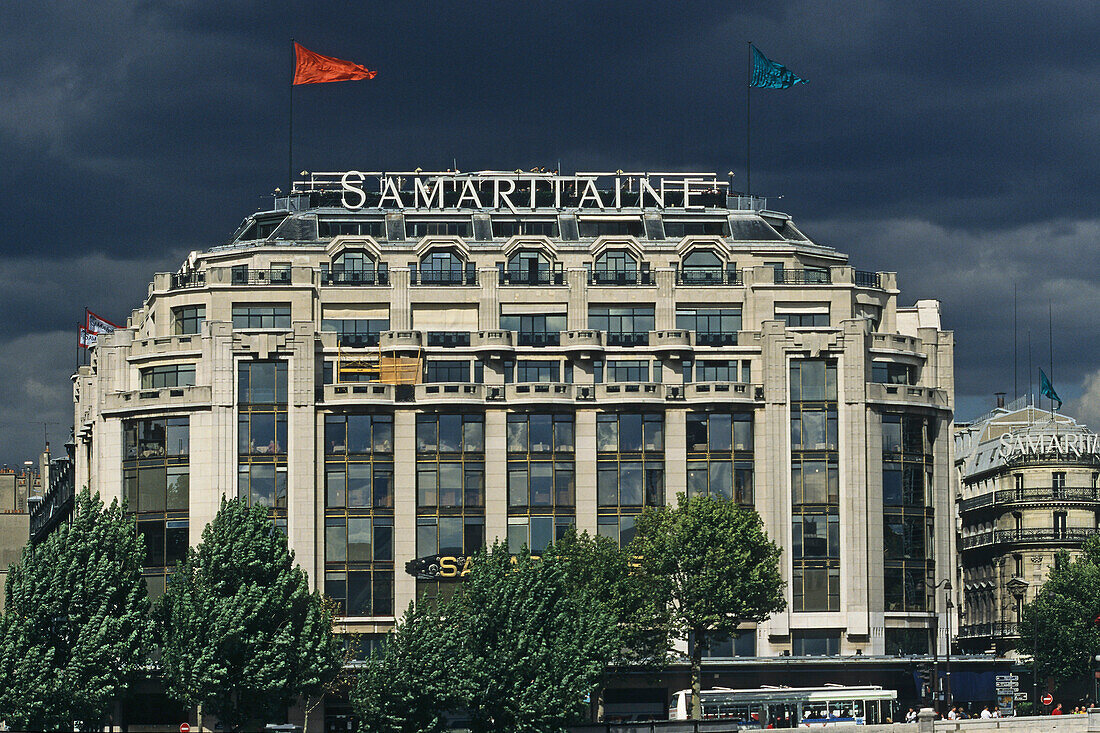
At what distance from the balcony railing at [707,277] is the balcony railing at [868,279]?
11382 mm

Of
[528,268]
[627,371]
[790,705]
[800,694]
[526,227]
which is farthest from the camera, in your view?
[526,227]

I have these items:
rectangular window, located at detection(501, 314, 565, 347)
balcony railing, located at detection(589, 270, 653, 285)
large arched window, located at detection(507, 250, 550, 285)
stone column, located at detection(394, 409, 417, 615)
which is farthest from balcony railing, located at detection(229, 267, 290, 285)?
balcony railing, located at detection(589, 270, 653, 285)

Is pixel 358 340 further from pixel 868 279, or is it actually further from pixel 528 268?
pixel 868 279

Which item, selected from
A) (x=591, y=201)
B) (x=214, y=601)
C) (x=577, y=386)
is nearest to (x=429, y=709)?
(x=214, y=601)

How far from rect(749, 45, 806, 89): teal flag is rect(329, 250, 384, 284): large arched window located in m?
34.2

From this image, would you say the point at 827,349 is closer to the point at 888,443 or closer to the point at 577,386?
Answer: the point at 888,443

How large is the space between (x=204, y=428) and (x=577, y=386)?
2826cm

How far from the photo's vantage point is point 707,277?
17475cm

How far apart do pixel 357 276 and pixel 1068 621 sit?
220 ft

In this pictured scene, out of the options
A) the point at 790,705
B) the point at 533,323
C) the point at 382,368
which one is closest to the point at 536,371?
the point at 533,323

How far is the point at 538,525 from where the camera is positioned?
165 m

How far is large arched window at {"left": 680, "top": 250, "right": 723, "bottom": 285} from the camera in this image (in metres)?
174

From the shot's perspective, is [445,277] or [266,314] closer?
[266,314]

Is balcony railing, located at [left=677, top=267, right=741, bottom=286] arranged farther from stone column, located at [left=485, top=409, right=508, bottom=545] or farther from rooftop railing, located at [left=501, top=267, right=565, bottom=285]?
stone column, located at [left=485, top=409, right=508, bottom=545]
